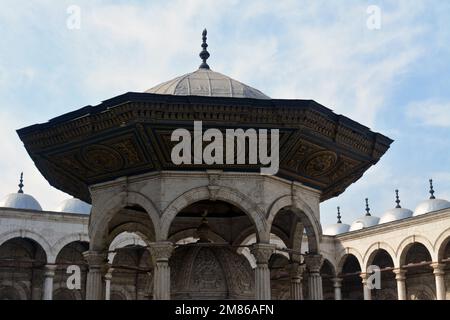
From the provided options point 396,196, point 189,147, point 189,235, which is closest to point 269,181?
point 189,147

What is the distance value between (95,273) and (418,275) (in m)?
20.2

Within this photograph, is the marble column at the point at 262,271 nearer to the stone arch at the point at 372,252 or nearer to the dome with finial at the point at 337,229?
the stone arch at the point at 372,252

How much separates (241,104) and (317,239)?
269 centimetres

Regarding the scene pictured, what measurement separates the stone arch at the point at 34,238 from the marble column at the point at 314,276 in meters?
17.0

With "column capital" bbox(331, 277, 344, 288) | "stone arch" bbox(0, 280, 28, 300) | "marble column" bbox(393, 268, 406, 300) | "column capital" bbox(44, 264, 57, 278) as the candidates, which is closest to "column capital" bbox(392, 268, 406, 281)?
"marble column" bbox(393, 268, 406, 300)

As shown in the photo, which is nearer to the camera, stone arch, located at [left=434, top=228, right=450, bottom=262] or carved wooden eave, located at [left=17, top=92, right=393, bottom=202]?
carved wooden eave, located at [left=17, top=92, right=393, bottom=202]

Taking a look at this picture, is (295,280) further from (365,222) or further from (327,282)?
(365,222)

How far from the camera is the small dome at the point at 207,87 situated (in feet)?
33.6

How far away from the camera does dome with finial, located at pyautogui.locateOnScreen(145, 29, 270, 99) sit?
10250 mm

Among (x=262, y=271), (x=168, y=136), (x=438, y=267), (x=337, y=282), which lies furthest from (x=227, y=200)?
(x=337, y=282)

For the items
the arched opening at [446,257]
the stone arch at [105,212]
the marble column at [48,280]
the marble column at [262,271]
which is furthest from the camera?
the marble column at [48,280]

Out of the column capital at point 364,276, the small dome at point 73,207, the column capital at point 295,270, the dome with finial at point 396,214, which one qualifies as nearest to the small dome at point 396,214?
the dome with finial at point 396,214

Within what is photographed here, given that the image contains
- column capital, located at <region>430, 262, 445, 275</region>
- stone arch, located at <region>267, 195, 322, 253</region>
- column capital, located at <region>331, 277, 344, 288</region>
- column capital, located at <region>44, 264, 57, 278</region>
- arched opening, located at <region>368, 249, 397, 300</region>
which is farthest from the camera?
arched opening, located at <region>368, 249, 397, 300</region>

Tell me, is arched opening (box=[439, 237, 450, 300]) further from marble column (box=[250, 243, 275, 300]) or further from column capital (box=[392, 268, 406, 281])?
marble column (box=[250, 243, 275, 300])
